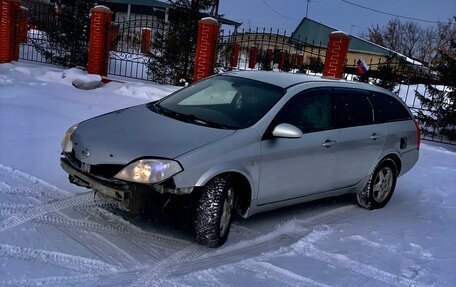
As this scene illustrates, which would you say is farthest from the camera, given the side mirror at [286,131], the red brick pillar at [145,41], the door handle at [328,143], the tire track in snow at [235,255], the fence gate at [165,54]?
the red brick pillar at [145,41]

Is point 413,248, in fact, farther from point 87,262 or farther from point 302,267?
point 87,262

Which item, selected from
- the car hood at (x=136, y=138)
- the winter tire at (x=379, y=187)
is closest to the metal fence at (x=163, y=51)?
the winter tire at (x=379, y=187)

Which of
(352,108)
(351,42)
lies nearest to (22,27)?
(352,108)

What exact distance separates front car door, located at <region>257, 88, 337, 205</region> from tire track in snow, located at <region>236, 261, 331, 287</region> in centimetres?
69

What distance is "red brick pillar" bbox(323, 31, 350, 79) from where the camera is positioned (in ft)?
40.3

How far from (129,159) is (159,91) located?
28.3 feet

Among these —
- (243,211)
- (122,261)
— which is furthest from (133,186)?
(243,211)

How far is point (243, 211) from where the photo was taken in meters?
4.46

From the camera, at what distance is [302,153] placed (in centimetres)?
473

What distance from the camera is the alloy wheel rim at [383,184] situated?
19.7 ft

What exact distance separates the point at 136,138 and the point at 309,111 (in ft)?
6.22

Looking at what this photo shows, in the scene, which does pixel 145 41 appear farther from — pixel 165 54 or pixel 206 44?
pixel 206 44

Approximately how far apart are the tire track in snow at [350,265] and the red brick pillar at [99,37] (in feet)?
34.7

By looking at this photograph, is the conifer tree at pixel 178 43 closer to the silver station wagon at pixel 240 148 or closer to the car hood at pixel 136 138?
the silver station wagon at pixel 240 148
